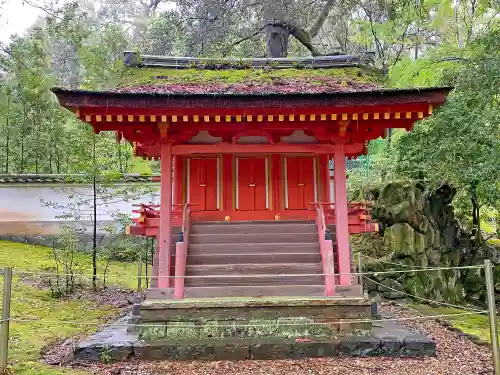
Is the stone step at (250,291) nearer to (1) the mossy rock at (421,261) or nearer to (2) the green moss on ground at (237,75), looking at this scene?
(2) the green moss on ground at (237,75)

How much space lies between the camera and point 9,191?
1557 cm

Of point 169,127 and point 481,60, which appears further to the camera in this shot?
point 481,60

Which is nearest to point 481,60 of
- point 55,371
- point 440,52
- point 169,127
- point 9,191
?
point 440,52

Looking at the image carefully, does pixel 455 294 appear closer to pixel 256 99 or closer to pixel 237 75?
pixel 237 75

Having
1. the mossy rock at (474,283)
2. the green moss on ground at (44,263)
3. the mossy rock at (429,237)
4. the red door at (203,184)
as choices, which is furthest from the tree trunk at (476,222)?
the green moss on ground at (44,263)

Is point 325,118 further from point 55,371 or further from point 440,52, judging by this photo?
point 440,52

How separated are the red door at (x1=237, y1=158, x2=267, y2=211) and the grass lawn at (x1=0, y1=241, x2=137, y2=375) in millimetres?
2631

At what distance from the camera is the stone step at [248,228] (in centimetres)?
852

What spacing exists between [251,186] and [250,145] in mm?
1213

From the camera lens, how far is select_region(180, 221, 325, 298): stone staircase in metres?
7.49

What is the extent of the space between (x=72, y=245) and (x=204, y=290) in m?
5.52

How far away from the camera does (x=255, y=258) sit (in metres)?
8.05

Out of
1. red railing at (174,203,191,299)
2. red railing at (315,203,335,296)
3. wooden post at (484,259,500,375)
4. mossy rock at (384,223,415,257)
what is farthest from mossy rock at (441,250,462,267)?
red railing at (174,203,191,299)

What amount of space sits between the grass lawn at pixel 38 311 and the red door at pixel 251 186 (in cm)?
263
